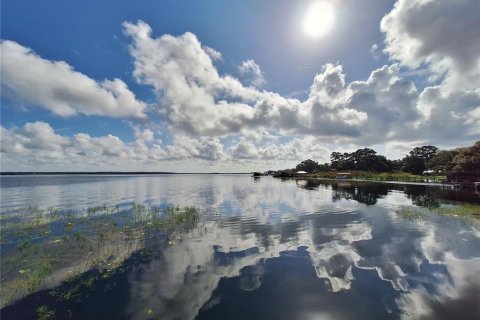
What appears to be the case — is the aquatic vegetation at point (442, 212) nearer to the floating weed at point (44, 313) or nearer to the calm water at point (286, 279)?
the calm water at point (286, 279)

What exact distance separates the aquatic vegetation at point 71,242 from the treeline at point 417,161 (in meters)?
79.0

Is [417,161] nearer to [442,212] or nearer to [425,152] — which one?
[425,152]

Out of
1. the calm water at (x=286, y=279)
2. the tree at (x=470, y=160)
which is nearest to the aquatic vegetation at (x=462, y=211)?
the calm water at (x=286, y=279)

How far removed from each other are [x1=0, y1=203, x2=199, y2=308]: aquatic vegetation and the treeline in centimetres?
7901

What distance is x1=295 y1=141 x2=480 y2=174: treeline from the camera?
68.0m

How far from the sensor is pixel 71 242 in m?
19.4

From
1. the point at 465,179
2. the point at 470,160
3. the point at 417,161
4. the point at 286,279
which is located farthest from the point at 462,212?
the point at 417,161

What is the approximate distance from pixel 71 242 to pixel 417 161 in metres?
166

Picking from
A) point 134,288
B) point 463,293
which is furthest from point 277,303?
point 463,293

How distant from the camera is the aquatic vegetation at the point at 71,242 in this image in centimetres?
1298

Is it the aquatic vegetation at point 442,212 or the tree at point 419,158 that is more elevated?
the tree at point 419,158

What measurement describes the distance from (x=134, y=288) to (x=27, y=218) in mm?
25679

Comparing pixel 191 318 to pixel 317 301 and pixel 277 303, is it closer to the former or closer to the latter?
pixel 277 303

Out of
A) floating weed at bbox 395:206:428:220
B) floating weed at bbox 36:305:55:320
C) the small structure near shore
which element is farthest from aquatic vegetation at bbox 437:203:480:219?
the small structure near shore
